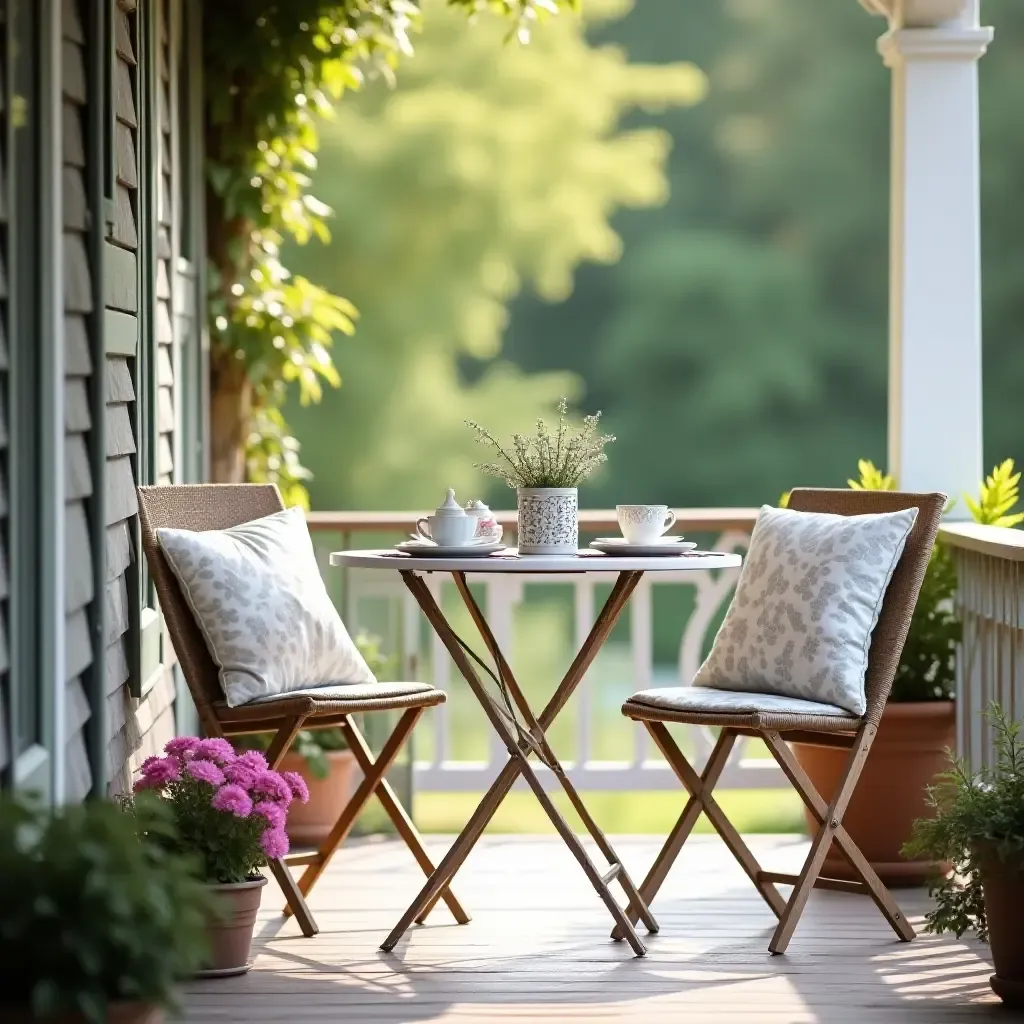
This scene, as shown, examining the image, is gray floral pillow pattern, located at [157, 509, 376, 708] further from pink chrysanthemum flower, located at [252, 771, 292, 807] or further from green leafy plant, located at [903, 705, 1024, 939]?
green leafy plant, located at [903, 705, 1024, 939]

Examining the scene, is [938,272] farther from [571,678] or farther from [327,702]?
[327,702]

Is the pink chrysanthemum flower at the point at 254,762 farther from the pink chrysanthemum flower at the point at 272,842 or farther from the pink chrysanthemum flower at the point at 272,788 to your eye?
the pink chrysanthemum flower at the point at 272,842

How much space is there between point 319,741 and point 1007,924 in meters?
2.22

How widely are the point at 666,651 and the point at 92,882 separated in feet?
41.1

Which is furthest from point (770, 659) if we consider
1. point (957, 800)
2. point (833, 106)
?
point (833, 106)

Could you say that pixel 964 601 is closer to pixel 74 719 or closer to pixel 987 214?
pixel 74 719

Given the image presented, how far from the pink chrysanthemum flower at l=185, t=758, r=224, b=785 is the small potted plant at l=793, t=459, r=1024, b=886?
167cm

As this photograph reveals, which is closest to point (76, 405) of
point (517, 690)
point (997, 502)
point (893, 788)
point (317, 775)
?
point (517, 690)

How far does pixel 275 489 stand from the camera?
14.0 feet

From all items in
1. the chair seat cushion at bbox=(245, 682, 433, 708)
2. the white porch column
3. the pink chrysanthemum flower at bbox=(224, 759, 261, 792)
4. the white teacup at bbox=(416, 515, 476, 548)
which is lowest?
the pink chrysanthemum flower at bbox=(224, 759, 261, 792)

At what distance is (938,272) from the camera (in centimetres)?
482

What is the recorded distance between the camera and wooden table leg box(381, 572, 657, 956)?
359 cm

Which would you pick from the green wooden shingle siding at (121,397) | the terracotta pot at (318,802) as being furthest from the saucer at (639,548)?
the terracotta pot at (318,802)

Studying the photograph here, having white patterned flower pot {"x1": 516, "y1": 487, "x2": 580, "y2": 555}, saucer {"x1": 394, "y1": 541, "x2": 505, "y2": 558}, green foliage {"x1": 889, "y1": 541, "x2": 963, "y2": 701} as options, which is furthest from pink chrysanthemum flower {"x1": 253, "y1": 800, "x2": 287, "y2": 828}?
green foliage {"x1": 889, "y1": 541, "x2": 963, "y2": 701}
